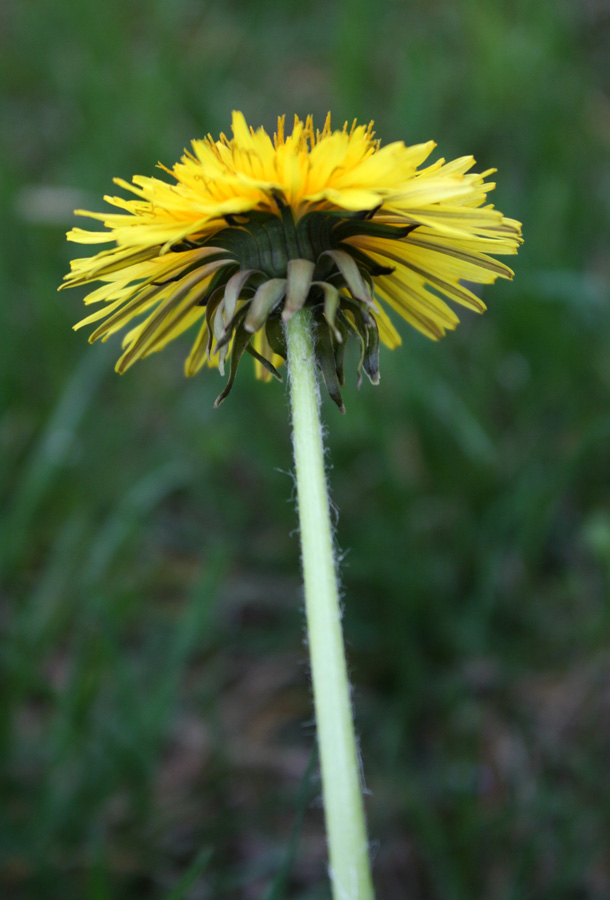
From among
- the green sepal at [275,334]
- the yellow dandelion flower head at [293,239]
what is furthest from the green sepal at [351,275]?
the green sepal at [275,334]

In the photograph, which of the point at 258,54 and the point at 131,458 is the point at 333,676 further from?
the point at 258,54

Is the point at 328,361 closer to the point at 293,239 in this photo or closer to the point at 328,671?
the point at 293,239

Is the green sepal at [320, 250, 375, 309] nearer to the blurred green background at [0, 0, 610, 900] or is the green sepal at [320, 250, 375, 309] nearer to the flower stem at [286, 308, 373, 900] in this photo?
the flower stem at [286, 308, 373, 900]

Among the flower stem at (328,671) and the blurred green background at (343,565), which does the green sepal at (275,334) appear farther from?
the blurred green background at (343,565)

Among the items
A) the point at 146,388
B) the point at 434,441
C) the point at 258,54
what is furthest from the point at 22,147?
the point at 434,441

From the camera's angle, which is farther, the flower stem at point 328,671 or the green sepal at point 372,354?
the green sepal at point 372,354

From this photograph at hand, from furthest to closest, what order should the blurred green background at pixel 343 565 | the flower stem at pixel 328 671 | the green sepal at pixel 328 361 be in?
the blurred green background at pixel 343 565 → the green sepal at pixel 328 361 → the flower stem at pixel 328 671

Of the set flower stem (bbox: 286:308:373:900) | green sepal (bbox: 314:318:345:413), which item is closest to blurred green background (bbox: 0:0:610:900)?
flower stem (bbox: 286:308:373:900)
